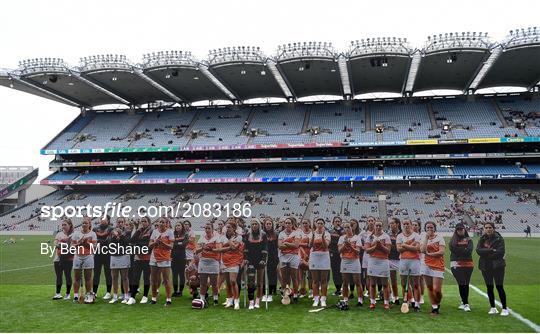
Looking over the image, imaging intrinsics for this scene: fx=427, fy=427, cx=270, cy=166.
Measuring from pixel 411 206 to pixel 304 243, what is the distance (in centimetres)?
2352

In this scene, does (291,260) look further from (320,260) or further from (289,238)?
(320,260)

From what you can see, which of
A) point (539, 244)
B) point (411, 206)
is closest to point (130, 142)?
point (411, 206)

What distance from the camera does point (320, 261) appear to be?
8867mm

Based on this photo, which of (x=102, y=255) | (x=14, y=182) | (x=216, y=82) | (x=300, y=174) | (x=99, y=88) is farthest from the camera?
(x=14, y=182)

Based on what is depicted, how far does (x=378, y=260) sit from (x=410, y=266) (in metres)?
0.61

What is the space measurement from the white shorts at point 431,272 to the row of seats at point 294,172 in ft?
93.4

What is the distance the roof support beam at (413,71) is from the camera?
31.8 meters

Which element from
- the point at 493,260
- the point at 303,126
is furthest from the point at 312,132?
the point at 493,260

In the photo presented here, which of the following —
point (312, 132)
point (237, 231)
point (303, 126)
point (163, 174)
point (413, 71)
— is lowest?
point (237, 231)

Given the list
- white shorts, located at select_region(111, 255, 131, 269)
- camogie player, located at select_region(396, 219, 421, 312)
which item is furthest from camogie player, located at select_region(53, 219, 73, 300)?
camogie player, located at select_region(396, 219, 421, 312)

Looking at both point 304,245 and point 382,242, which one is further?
point 304,245

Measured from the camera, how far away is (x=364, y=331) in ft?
23.4

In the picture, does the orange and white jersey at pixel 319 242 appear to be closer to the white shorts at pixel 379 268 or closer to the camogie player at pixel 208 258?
the white shorts at pixel 379 268

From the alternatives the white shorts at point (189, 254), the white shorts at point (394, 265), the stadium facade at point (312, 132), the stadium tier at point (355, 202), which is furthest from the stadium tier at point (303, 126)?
the white shorts at point (394, 265)
